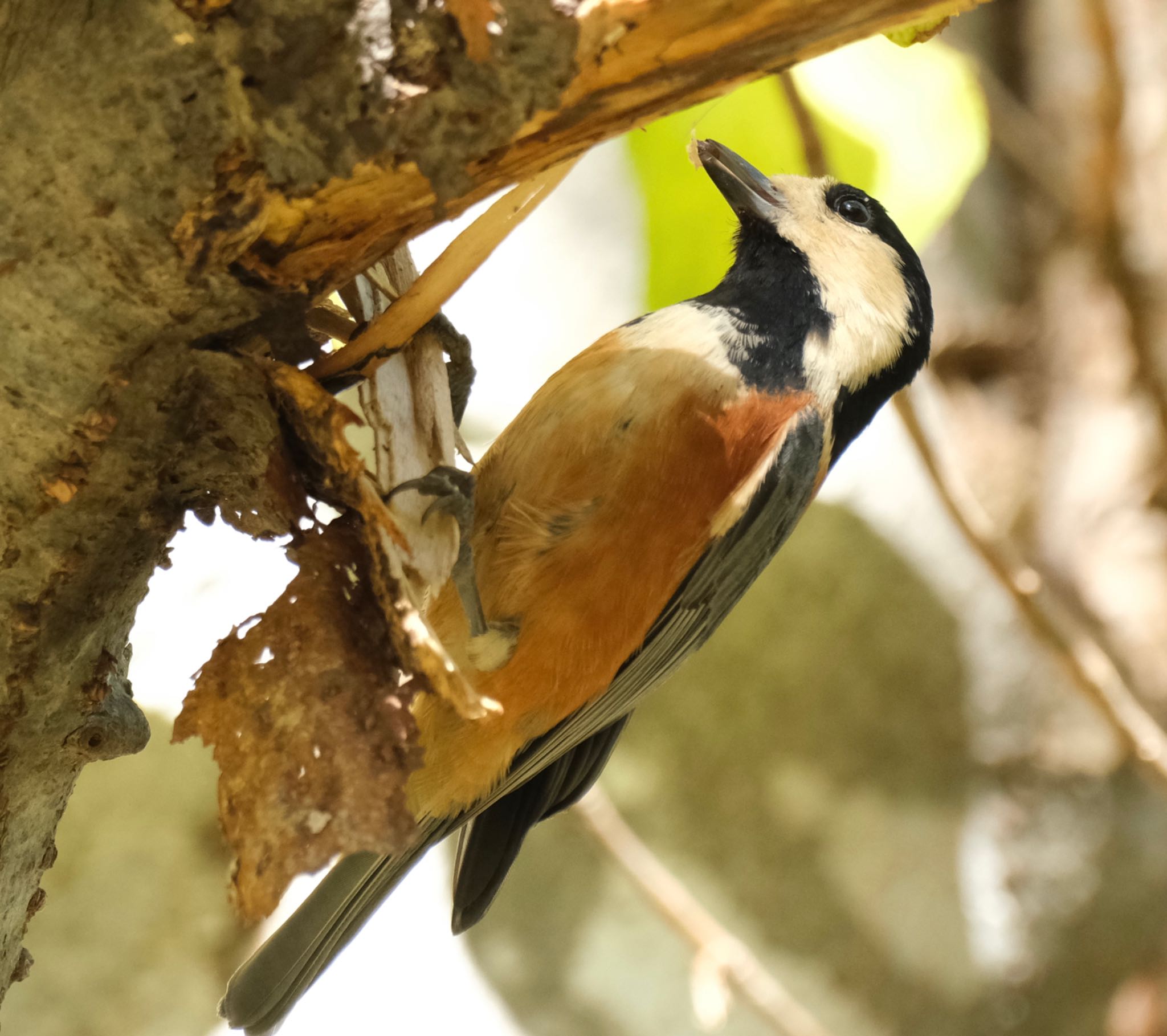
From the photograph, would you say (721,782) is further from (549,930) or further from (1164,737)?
(1164,737)

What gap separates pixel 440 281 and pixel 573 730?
0.69 meters

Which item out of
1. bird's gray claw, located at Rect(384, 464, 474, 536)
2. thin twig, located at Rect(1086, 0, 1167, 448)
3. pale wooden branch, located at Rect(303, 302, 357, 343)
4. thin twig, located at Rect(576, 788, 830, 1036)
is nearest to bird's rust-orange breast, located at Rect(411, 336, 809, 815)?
bird's gray claw, located at Rect(384, 464, 474, 536)

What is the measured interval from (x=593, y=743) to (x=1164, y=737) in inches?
68.4

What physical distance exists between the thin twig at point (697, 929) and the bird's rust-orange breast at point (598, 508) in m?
0.89

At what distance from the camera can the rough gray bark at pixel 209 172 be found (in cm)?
80

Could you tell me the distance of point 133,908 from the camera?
2936mm

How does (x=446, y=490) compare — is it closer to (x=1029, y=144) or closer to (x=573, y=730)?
(x=573, y=730)

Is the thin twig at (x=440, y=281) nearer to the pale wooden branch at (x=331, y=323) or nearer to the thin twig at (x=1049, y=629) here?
the pale wooden branch at (x=331, y=323)

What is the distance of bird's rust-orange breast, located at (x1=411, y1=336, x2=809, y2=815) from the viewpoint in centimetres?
137

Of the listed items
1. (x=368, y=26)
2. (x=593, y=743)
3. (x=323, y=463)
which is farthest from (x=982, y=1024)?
(x=368, y=26)

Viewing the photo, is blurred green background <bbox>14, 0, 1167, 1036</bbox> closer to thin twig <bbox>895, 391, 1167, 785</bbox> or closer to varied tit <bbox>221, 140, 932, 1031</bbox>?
thin twig <bbox>895, 391, 1167, 785</bbox>

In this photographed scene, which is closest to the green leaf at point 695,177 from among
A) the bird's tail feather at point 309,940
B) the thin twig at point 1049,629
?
the thin twig at point 1049,629

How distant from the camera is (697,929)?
85.6 inches

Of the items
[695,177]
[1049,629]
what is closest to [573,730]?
[695,177]
